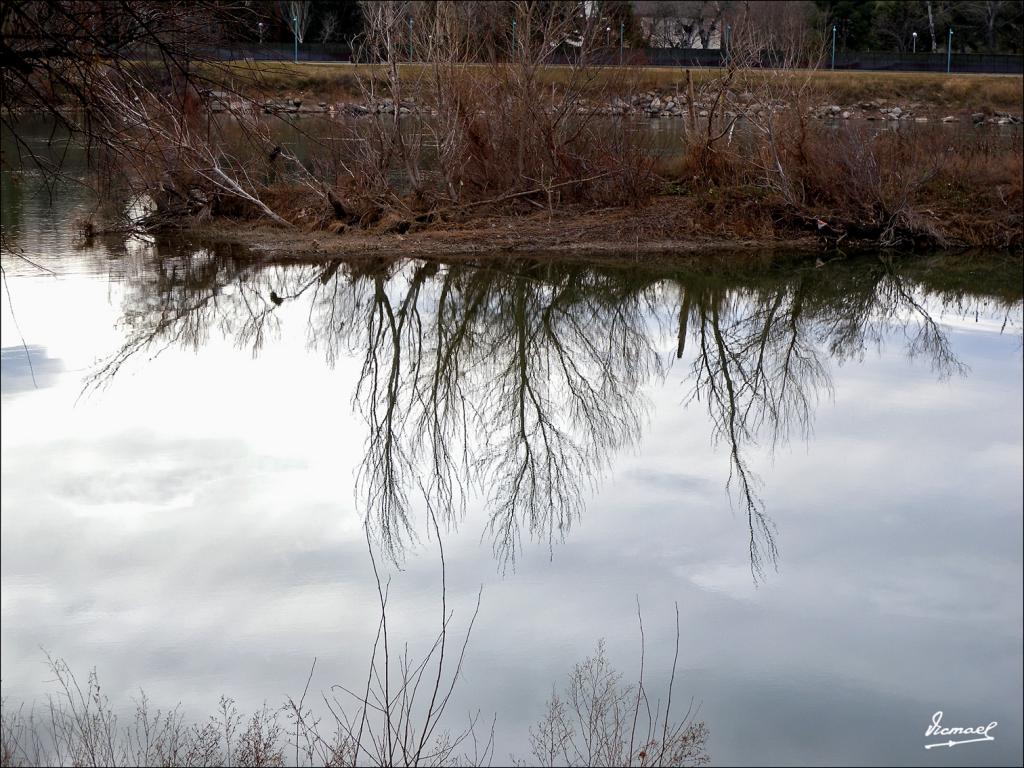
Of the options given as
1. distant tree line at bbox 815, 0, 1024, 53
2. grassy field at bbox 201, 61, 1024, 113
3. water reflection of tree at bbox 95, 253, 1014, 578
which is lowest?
water reflection of tree at bbox 95, 253, 1014, 578

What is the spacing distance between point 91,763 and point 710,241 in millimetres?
14808

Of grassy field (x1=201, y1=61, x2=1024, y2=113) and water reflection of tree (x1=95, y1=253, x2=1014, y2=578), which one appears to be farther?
grassy field (x1=201, y1=61, x2=1024, y2=113)

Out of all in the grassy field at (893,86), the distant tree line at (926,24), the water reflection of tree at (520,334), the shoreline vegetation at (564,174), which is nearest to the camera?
the water reflection of tree at (520,334)

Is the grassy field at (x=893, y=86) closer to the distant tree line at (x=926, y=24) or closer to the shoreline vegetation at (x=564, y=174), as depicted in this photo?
the distant tree line at (x=926, y=24)

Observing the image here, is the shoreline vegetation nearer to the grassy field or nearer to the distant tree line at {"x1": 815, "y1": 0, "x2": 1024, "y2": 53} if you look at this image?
the grassy field

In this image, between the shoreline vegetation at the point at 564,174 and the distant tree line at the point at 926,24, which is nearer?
the shoreline vegetation at the point at 564,174

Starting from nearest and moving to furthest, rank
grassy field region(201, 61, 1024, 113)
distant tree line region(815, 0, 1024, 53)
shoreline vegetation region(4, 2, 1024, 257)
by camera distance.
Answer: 1. shoreline vegetation region(4, 2, 1024, 257)
2. grassy field region(201, 61, 1024, 113)
3. distant tree line region(815, 0, 1024, 53)

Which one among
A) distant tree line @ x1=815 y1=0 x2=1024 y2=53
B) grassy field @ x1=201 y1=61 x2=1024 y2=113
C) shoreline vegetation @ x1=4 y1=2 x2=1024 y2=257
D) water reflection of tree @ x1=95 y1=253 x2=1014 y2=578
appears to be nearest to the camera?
water reflection of tree @ x1=95 y1=253 x2=1014 y2=578

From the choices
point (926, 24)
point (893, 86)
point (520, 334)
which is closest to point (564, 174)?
point (520, 334)

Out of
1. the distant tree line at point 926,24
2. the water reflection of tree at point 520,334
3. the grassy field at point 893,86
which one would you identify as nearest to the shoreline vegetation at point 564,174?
the water reflection of tree at point 520,334

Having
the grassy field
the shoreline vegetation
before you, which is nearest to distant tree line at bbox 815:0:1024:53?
the grassy field

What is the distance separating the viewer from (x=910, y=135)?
20172mm

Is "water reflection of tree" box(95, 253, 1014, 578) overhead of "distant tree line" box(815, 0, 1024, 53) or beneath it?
beneath

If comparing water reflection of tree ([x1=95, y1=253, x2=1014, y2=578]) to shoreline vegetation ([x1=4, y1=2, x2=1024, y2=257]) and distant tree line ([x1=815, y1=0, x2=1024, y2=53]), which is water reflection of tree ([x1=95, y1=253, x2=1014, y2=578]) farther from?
distant tree line ([x1=815, y1=0, x2=1024, y2=53])
